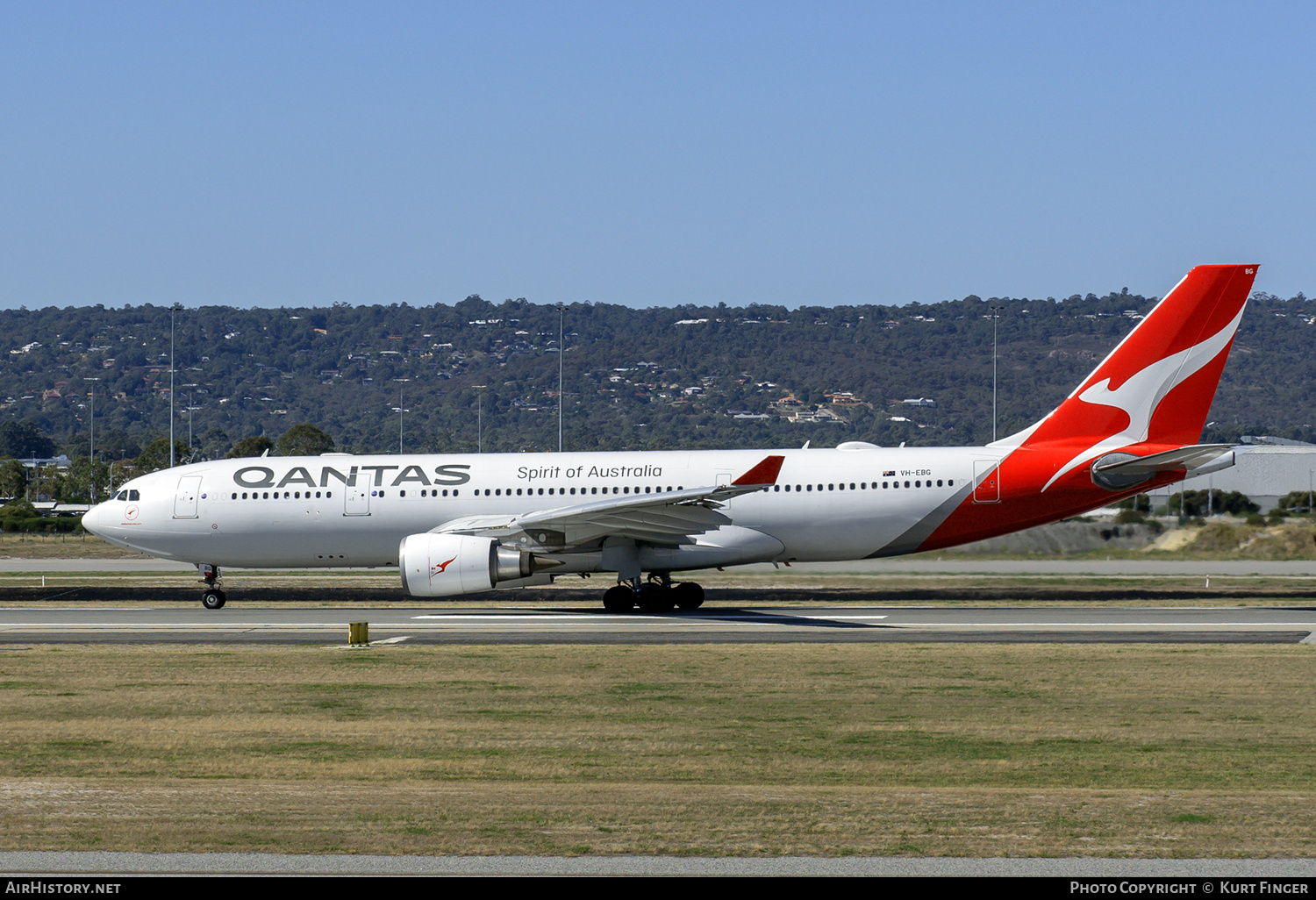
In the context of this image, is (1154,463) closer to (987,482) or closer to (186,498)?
(987,482)

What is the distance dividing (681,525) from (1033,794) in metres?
17.4

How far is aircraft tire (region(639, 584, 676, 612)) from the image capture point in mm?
27797

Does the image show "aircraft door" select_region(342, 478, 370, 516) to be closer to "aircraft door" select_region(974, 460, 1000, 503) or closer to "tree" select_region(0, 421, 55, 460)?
"aircraft door" select_region(974, 460, 1000, 503)

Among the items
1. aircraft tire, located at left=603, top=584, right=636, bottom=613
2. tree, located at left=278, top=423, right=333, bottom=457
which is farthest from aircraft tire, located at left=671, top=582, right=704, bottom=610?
tree, located at left=278, top=423, right=333, bottom=457

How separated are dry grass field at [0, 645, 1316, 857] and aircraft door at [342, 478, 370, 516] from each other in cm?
850

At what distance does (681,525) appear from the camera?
26844 millimetres

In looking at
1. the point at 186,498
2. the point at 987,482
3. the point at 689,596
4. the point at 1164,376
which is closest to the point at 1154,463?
the point at 1164,376

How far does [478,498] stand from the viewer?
95.2ft

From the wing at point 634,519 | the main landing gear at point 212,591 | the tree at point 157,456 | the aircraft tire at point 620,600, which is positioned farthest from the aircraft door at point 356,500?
the tree at point 157,456

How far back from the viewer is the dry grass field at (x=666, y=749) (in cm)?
841

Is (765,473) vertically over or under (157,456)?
under

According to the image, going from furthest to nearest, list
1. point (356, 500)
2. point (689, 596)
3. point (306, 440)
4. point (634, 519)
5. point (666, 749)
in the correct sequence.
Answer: point (306, 440)
point (356, 500)
point (689, 596)
point (634, 519)
point (666, 749)

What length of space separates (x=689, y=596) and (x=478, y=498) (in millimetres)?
5089

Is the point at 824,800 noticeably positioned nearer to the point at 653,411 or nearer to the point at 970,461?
the point at 970,461
